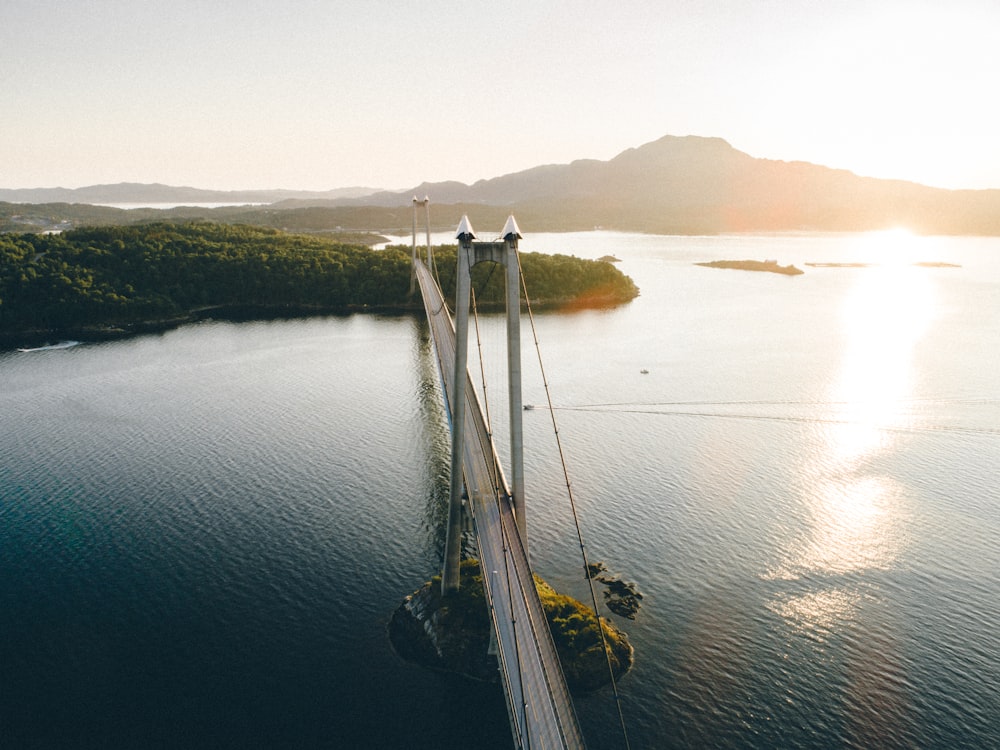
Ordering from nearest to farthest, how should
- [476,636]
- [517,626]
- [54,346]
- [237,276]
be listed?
1. [517,626]
2. [476,636]
3. [54,346]
4. [237,276]

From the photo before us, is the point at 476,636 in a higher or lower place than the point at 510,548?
lower

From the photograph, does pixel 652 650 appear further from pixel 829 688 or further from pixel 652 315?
pixel 652 315

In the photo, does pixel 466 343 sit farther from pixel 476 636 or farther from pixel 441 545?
pixel 441 545

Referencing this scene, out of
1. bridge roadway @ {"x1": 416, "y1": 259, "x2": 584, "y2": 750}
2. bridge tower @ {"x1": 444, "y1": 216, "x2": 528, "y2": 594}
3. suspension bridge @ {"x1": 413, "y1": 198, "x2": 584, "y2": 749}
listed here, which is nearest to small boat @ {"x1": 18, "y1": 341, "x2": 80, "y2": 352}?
suspension bridge @ {"x1": 413, "y1": 198, "x2": 584, "y2": 749}

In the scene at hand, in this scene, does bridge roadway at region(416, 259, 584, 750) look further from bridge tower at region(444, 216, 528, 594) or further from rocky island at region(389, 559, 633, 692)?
rocky island at region(389, 559, 633, 692)

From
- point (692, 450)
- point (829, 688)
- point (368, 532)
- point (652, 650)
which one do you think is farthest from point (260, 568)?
point (692, 450)

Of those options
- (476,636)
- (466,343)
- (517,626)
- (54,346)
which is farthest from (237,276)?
(517,626)
